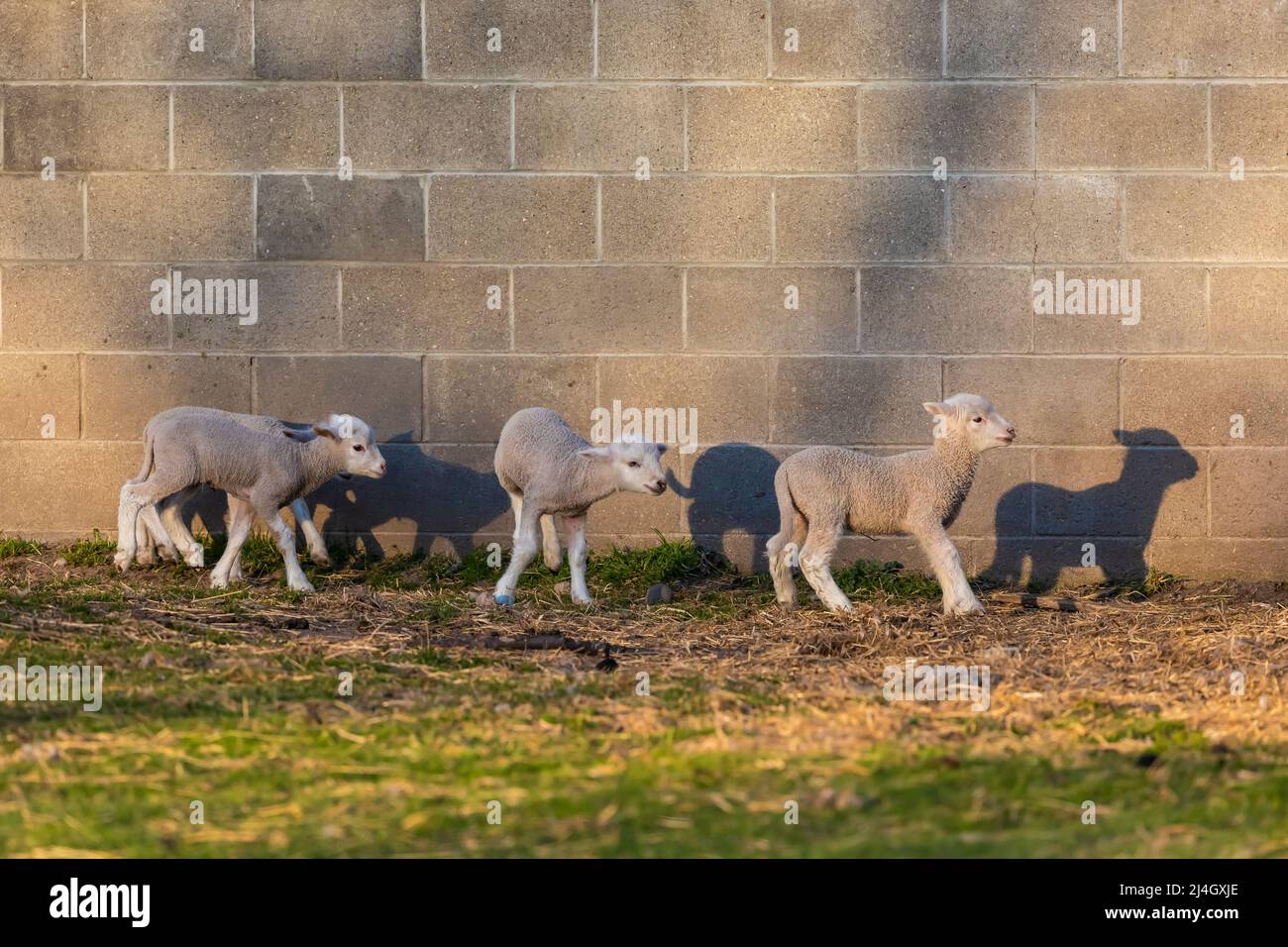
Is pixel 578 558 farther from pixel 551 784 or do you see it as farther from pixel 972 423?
pixel 551 784

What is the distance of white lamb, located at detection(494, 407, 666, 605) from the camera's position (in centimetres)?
725

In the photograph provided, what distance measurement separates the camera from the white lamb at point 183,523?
7746 mm

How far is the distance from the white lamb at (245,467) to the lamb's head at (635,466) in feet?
3.88

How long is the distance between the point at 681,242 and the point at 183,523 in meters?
2.90

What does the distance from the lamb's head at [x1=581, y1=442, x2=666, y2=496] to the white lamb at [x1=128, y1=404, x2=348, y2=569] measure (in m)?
1.48

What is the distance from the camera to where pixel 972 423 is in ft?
23.8

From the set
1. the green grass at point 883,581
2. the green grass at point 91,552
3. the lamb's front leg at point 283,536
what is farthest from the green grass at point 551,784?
the green grass at point 91,552

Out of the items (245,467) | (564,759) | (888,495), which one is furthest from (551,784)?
(245,467)

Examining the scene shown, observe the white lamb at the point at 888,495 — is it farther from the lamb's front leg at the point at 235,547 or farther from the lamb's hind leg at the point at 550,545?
the lamb's front leg at the point at 235,547

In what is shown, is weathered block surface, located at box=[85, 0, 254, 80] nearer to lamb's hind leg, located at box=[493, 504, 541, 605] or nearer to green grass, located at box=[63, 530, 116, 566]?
green grass, located at box=[63, 530, 116, 566]

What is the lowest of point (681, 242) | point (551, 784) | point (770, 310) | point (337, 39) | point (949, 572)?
point (551, 784)

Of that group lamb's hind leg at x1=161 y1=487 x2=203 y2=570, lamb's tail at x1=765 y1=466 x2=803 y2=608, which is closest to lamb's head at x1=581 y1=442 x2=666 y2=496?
lamb's tail at x1=765 y1=466 x2=803 y2=608

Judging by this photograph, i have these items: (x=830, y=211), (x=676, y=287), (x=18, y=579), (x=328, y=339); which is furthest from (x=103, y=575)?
(x=830, y=211)

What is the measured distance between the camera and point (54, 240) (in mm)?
8195
